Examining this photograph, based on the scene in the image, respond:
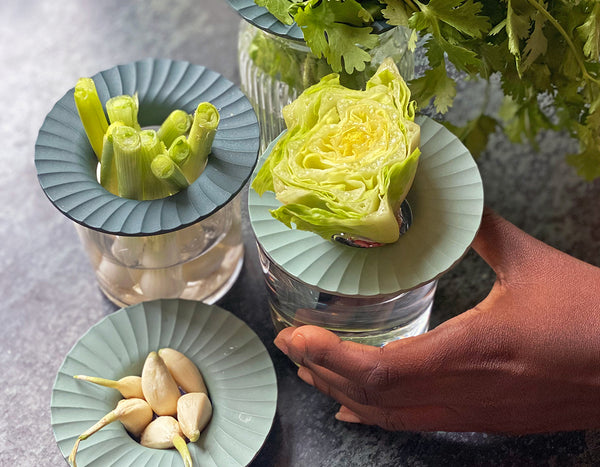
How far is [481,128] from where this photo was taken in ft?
2.68

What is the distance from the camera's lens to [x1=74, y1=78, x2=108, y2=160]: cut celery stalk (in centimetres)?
66

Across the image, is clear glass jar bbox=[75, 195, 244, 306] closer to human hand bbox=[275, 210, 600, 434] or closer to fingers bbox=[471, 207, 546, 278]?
human hand bbox=[275, 210, 600, 434]

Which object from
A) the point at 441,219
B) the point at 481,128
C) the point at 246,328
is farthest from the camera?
the point at 481,128

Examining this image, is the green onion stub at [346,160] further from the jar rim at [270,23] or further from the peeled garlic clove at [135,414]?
the peeled garlic clove at [135,414]

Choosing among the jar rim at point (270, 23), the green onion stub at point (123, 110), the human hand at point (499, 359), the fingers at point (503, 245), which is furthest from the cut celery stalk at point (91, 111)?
the fingers at point (503, 245)

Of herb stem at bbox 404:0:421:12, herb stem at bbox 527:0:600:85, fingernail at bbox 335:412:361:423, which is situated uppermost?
herb stem at bbox 404:0:421:12

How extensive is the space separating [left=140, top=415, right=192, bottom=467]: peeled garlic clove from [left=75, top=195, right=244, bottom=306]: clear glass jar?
153 millimetres

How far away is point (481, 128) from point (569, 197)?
0.48 ft

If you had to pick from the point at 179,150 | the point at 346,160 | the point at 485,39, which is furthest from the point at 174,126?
the point at 485,39

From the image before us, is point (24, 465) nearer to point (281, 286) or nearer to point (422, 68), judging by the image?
point (281, 286)

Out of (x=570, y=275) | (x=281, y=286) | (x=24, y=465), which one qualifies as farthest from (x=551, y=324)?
(x=24, y=465)

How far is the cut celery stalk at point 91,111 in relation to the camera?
26.0 inches

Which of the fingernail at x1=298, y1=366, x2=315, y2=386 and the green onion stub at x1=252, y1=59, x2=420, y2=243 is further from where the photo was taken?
the fingernail at x1=298, y1=366, x2=315, y2=386

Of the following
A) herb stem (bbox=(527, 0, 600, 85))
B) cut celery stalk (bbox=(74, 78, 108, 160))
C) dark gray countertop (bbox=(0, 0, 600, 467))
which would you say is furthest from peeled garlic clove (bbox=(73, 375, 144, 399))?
herb stem (bbox=(527, 0, 600, 85))
